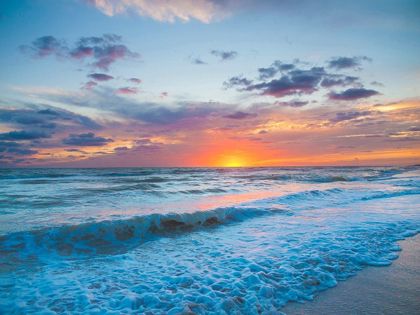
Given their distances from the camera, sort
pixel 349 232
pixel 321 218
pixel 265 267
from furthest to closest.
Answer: pixel 321 218 < pixel 349 232 < pixel 265 267

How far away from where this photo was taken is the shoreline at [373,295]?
9.97 feet

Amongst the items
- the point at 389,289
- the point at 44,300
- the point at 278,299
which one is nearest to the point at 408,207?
the point at 389,289

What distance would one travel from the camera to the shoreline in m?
3.04

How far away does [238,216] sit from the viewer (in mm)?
9172

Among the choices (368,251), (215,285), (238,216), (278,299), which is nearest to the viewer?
(278,299)

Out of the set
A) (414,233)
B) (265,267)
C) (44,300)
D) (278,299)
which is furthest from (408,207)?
(44,300)

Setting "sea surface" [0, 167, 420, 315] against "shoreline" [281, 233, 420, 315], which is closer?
"shoreline" [281, 233, 420, 315]

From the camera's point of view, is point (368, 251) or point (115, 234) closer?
point (368, 251)

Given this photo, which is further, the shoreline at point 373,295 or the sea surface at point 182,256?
the sea surface at point 182,256

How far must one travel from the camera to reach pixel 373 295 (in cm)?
338

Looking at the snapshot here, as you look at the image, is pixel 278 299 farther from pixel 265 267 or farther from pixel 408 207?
pixel 408 207

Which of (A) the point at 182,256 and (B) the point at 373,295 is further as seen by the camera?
(A) the point at 182,256

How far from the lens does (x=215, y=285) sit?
12.2 ft

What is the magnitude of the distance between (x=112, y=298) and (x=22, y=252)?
3.50 meters
